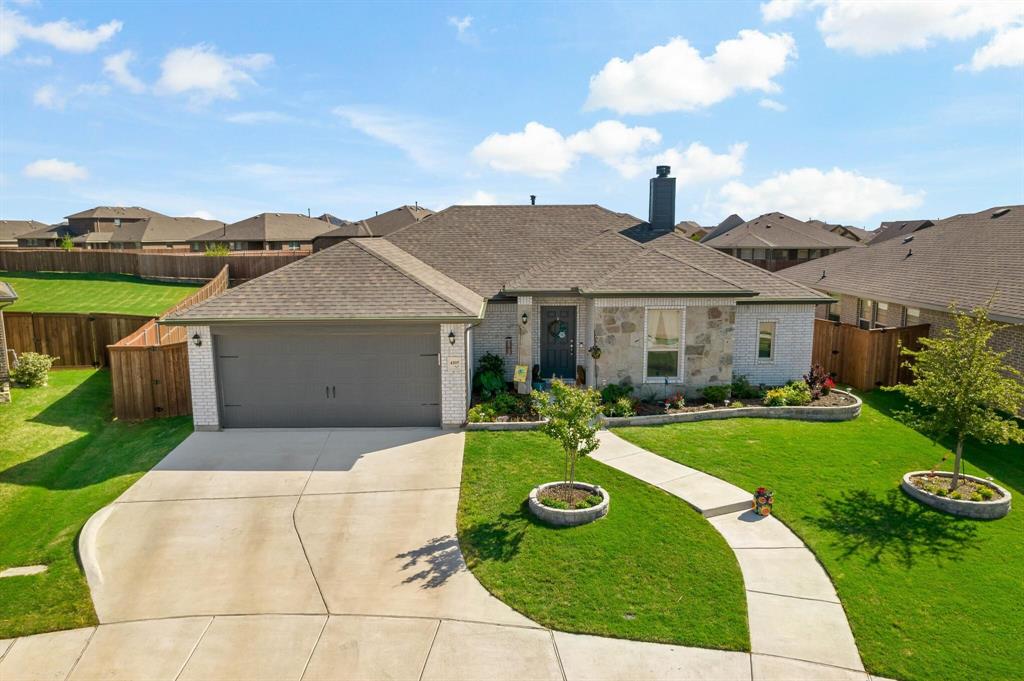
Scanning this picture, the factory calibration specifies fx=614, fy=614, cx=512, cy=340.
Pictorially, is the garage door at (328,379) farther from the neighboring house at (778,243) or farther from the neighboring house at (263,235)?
the neighboring house at (263,235)

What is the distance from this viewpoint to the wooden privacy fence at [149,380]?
48.0 ft

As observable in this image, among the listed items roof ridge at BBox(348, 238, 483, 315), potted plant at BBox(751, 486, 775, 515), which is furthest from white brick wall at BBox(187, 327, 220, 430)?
potted plant at BBox(751, 486, 775, 515)

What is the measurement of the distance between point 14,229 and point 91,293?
72.9 metres

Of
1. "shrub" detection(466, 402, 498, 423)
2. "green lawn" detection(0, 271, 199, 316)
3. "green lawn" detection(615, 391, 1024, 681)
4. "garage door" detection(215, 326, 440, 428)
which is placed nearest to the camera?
"green lawn" detection(615, 391, 1024, 681)

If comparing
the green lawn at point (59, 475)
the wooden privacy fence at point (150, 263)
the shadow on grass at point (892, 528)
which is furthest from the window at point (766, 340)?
the wooden privacy fence at point (150, 263)

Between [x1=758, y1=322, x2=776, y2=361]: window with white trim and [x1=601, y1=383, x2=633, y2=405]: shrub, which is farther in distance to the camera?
[x1=758, y1=322, x2=776, y2=361]: window with white trim

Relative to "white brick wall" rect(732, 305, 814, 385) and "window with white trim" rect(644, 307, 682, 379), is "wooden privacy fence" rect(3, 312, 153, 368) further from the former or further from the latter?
"white brick wall" rect(732, 305, 814, 385)

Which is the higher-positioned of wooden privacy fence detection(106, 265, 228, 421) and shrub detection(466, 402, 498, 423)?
wooden privacy fence detection(106, 265, 228, 421)

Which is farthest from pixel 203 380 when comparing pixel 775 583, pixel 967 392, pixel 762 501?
pixel 967 392

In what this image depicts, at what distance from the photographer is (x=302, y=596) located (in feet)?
25.6

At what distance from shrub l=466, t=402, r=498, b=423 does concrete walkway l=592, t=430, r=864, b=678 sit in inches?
141

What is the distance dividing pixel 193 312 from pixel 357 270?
12.6 ft

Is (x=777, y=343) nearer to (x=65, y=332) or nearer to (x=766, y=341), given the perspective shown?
(x=766, y=341)

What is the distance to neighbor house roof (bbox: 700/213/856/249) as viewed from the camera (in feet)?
151
